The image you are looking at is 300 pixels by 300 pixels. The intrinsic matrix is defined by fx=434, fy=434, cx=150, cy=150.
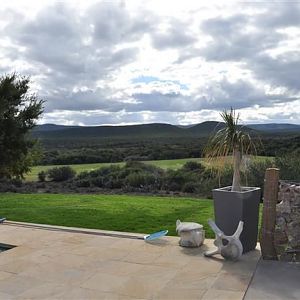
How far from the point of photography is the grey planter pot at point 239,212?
5.09 m

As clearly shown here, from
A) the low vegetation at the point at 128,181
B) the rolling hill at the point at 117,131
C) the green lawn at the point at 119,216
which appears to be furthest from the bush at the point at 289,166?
the rolling hill at the point at 117,131

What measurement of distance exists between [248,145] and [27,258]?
9.88ft

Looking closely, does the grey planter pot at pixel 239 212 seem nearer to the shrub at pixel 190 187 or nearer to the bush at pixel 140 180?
the shrub at pixel 190 187

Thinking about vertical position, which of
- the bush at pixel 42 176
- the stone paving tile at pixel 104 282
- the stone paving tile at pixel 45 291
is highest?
the stone paving tile at pixel 104 282

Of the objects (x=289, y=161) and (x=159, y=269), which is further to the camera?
(x=289, y=161)

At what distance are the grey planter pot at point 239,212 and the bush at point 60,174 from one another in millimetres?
18345

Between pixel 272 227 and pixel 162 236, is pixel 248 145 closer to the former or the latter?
pixel 272 227

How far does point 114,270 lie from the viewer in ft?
15.3

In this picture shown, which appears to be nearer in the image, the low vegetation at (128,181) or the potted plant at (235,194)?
the potted plant at (235,194)

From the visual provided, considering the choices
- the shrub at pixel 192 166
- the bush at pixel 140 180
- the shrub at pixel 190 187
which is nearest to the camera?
the shrub at pixel 190 187

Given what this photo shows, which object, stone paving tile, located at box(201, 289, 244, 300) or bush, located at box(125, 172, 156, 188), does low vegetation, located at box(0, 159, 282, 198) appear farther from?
stone paving tile, located at box(201, 289, 244, 300)

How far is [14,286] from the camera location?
423 centimetres

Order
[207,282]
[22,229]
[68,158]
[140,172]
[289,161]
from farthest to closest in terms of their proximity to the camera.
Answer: [68,158] < [140,172] < [289,161] < [22,229] < [207,282]

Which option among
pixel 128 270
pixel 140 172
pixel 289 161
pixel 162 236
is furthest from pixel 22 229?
pixel 140 172
